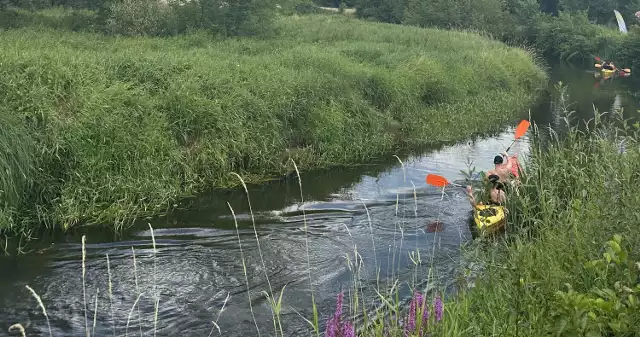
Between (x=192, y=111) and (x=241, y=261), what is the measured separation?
3248mm

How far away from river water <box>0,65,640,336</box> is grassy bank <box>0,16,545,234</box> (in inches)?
20.4

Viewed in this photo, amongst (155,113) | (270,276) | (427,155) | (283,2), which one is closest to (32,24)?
(283,2)

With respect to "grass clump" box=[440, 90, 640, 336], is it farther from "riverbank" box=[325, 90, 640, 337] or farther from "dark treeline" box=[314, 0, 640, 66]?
Answer: "dark treeline" box=[314, 0, 640, 66]

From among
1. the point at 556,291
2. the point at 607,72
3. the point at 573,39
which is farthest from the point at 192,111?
the point at 573,39

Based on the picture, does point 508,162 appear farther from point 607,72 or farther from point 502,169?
point 607,72

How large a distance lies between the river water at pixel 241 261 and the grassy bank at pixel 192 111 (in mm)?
518

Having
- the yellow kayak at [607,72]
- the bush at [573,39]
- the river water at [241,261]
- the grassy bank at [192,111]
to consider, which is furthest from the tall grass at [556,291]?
the bush at [573,39]

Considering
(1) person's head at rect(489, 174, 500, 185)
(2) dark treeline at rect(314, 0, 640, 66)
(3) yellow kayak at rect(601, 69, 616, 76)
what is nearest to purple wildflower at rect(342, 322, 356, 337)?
(1) person's head at rect(489, 174, 500, 185)

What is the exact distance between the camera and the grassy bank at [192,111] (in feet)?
23.6

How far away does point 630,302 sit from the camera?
2457 millimetres

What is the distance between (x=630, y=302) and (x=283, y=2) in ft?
50.3

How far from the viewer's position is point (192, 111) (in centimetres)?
873

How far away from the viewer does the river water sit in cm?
504

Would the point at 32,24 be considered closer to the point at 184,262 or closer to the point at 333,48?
the point at 333,48
